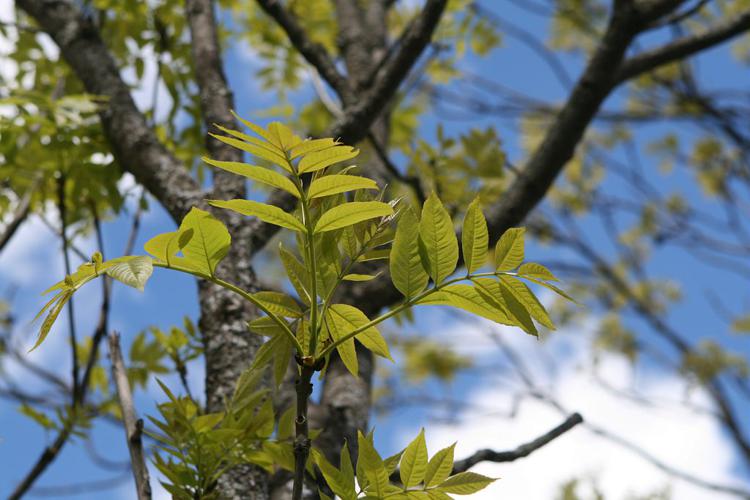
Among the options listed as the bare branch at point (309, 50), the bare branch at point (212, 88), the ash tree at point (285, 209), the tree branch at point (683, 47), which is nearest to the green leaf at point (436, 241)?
the ash tree at point (285, 209)

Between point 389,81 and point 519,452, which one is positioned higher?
point 389,81

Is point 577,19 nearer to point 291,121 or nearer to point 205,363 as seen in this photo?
point 291,121

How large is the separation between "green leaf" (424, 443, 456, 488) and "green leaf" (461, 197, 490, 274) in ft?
0.60

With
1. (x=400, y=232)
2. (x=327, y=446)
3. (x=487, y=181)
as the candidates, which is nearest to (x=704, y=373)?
(x=487, y=181)

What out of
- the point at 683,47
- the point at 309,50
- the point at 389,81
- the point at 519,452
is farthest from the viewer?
the point at 683,47

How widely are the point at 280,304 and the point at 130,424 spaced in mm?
372

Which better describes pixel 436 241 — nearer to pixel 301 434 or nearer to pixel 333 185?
pixel 333 185

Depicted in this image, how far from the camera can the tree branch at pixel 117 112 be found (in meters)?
1.31

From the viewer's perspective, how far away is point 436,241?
0.58 metres

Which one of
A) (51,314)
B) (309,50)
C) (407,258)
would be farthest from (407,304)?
(309,50)

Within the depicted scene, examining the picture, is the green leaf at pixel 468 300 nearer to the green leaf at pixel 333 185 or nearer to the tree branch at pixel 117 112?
the green leaf at pixel 333 185

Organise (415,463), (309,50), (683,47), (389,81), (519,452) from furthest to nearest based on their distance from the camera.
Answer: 1. (683,47)
2. (309,50)
3. (389,81)
4. (519,452)
5. (415,463)

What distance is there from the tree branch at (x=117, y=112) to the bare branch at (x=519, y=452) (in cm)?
68

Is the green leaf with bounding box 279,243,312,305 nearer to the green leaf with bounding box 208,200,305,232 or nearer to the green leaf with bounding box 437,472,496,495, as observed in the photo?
the green leaf with bounding box 208,200,305,232
